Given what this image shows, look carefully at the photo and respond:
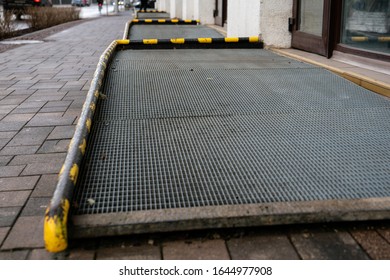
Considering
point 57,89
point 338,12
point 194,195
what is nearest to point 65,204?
point 194,195

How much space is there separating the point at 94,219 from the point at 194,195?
0.47 metres

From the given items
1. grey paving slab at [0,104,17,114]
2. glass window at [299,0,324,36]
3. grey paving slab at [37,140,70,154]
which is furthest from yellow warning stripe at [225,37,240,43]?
grey paving slab at [37,140,70,154]

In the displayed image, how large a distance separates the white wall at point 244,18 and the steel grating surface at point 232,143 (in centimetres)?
240

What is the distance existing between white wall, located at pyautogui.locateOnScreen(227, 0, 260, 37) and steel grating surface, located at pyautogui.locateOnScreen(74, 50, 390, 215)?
2.40 meters

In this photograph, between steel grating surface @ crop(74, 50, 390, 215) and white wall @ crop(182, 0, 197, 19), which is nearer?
Answer: steel grating surface @ crop(74, 50, 390, 215)

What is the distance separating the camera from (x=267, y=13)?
615cm

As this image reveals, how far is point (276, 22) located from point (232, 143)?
392 centimetres

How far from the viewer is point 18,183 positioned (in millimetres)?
2627

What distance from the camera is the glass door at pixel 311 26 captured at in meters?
5.11

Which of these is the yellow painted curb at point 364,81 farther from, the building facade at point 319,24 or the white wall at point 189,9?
the white wall at point 189,9

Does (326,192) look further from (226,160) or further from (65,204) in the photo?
(65,204)

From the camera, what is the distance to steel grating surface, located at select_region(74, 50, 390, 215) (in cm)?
212

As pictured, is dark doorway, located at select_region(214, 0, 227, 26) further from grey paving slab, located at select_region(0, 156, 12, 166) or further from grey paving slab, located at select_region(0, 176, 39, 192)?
grey paving slab, located at select_region(0, 176, 39, 192)

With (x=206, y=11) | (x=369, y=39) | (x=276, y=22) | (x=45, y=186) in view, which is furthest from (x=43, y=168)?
(x=206, y=11)
